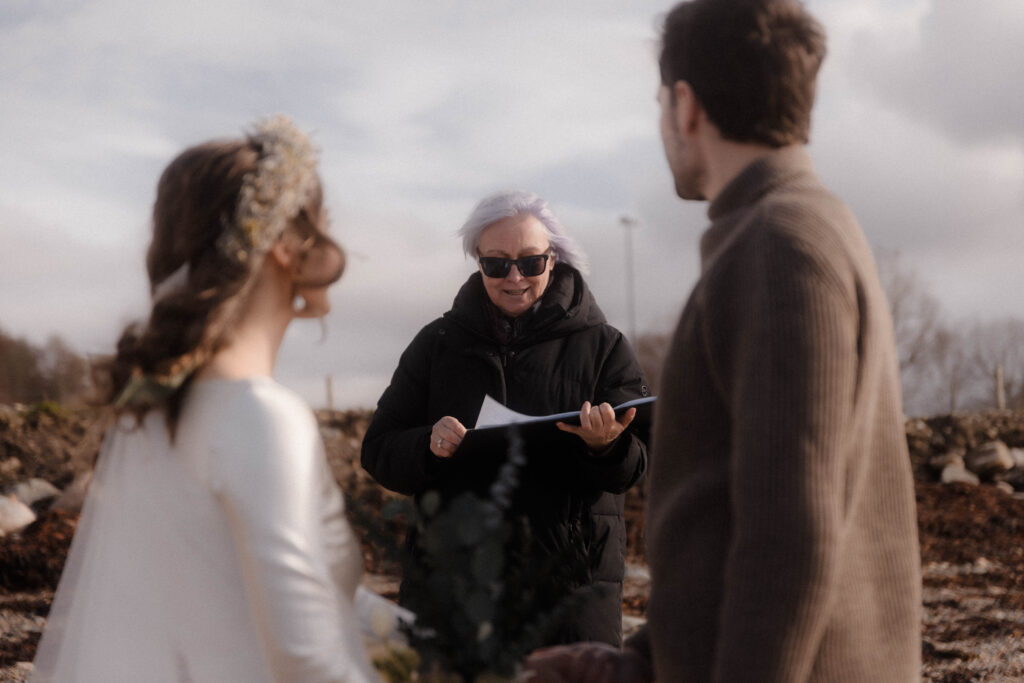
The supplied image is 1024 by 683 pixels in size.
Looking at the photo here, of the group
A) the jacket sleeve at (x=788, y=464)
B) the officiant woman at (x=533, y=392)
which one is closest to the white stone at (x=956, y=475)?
the officiant woman at (x=533, y=392)

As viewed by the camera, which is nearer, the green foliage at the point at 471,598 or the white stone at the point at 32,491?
the green foliage at the point at 471,598

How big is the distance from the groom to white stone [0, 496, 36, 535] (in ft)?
35.2

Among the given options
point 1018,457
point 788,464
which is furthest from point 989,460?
point 788,464

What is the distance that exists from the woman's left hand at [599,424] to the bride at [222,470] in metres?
1.31

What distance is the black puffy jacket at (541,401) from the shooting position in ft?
11.7

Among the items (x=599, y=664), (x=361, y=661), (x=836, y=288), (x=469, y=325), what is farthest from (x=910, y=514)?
(x=469, y=325)

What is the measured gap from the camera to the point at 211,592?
1.93 metres

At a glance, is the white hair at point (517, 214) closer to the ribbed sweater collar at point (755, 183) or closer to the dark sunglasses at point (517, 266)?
the dark sunglasses at point (517, 266)

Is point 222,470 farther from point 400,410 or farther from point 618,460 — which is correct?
point 400,410

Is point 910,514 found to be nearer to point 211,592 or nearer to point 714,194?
point 714,194

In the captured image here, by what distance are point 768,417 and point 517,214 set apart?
7.67 feet

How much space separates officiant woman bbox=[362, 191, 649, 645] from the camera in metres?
3.54

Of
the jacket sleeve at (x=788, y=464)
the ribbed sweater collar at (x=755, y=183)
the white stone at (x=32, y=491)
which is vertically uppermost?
the ribbed sweater collar at (x=755, y=183)

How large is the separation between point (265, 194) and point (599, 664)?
118cm
